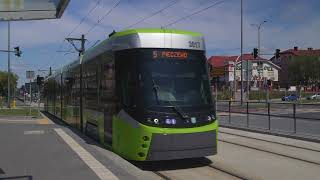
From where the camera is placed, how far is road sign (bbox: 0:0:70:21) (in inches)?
357

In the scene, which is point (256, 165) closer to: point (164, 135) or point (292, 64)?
point (164, 135)

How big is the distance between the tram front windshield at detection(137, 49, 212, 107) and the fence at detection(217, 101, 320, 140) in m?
7.52

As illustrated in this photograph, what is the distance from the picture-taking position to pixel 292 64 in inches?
5394

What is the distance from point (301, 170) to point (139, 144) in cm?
332

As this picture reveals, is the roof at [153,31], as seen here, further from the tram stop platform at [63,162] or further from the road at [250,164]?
the road at [250,164]

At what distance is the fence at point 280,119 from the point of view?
66.9ft

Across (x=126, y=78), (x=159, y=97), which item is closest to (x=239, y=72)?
(x=126, y=78)

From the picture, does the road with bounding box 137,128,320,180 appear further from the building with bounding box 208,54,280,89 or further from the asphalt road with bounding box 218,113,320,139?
the building with bounding box 208,54,280,89

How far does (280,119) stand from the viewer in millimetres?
22312

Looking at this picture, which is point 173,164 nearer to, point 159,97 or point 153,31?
point 159,97

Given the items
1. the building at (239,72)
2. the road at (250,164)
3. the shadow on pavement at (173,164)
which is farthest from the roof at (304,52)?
the shadow on pavement at (173,164)

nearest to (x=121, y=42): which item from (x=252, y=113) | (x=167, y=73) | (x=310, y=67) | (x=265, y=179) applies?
(x=167, y=73)

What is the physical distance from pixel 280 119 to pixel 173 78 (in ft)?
37.2

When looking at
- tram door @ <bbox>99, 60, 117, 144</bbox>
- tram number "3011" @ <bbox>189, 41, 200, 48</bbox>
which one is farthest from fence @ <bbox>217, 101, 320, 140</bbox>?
tram door @ <bbox>99, 60, 117, 144</bbox>
